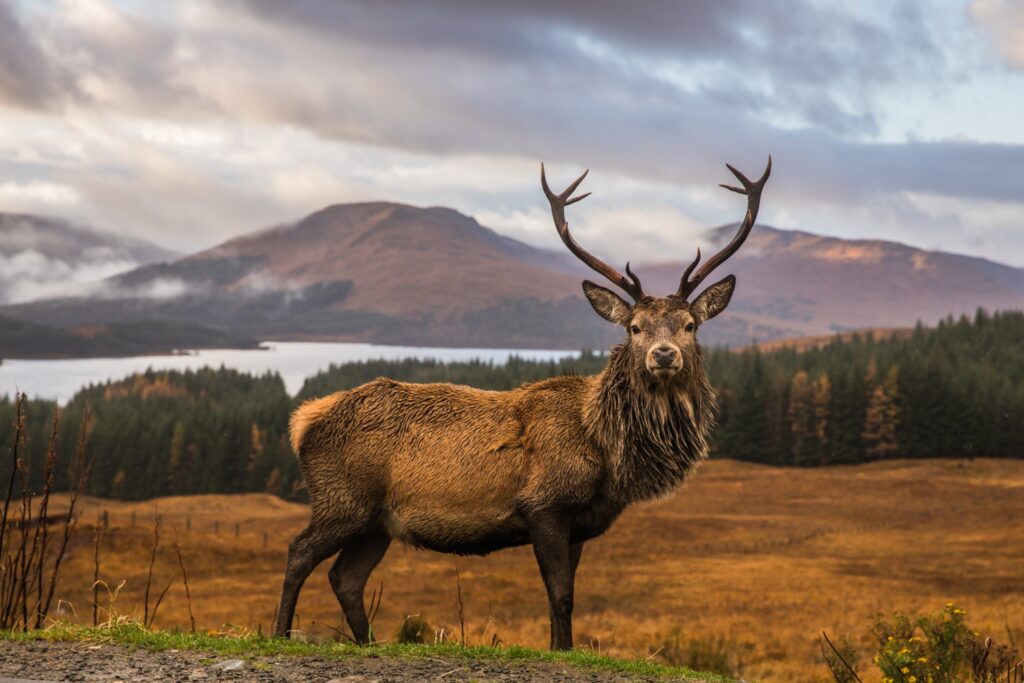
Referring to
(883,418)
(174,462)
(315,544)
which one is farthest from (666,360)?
(174,462)

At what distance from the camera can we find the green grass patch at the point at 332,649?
7336 mm

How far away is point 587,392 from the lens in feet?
30.7

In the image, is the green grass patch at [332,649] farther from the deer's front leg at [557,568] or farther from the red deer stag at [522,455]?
the red deer stag at [522,455]

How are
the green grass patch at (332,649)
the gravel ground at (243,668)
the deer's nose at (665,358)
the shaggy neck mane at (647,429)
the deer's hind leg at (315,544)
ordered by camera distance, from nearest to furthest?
the gravel ground at (243,668) < the green grass patch at (332,649) < the deer's nose at (665,358) < the shaggy neck mane at (647,429) < the deer's hind leg at (315,544)

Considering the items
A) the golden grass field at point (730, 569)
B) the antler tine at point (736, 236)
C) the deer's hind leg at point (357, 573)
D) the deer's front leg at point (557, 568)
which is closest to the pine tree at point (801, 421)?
the golden grass field at point (730, 569)

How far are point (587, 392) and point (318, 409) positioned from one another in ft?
8.53

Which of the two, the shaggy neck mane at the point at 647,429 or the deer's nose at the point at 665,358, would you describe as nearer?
the deer's nose at the point at 665,358

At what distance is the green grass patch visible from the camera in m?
7.34

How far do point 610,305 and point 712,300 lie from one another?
3.18ft

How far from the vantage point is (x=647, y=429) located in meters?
8.83

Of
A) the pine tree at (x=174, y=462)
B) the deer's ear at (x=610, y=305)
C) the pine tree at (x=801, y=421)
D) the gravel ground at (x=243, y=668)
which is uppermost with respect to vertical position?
the deer's ear at (x=610, y=305)

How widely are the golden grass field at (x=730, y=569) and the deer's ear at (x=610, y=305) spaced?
601 inches

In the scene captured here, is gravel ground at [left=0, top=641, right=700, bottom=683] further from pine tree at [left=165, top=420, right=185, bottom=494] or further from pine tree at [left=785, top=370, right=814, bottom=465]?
pine tree at [left=165, top=420, right=185, bottom=494]

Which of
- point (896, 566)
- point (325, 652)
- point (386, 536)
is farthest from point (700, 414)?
point (896, 566)
